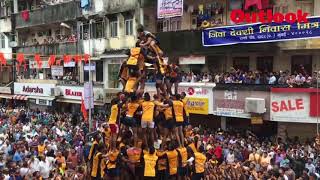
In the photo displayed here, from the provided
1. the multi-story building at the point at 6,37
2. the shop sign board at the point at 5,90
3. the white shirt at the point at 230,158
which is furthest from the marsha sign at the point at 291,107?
the multi-story building at the point at 6,37

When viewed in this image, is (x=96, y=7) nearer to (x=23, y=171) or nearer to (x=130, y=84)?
(x=23, y=171)

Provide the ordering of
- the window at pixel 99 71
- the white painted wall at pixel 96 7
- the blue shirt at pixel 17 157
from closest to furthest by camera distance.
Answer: the blue shirt at pixel 17 157
the white painted wall at pixel 96 7
the window at pixel 99 71

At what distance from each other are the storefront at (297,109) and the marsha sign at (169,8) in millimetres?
7972

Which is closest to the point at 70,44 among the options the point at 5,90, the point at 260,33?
the point at 5,90

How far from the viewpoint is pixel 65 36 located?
4194 centimetres

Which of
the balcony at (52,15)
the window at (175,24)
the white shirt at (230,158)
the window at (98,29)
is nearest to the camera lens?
the white shirt at (230,158)

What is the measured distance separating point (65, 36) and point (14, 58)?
7.84 metres

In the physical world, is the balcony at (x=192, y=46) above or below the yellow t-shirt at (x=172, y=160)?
above

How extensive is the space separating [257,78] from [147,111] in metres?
13.1

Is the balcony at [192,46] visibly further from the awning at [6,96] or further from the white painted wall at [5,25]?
the white painted wall at [5,25]

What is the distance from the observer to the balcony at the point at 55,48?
130 ft

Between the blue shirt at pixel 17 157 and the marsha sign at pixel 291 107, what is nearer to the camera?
the blue shirt at pixel 17 157

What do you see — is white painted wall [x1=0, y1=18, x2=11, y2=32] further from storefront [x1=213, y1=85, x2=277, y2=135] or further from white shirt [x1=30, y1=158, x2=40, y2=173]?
white shirt [x1=30, y1=158, x2=40, y2=173]

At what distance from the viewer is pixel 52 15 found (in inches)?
1654
